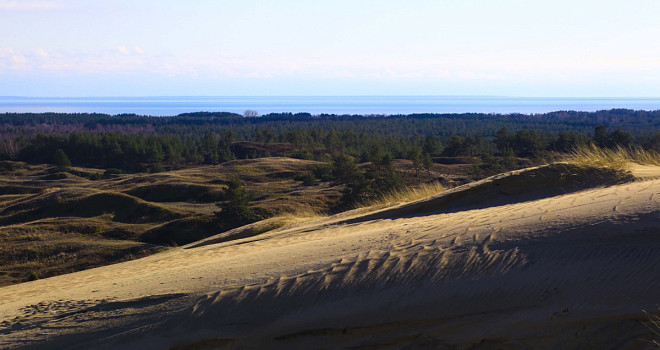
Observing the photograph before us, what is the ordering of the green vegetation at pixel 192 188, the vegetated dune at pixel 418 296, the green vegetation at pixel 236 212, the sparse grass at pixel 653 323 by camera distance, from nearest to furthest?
the sparse grass at pixel 653 323, the vegetated dune at pixel 418 296, the green vegetation at pixel 192 188, the green vegetation at pixel 236 212

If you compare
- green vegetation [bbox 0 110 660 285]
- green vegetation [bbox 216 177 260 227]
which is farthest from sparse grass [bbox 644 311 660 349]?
green vegetation [bbox 216 177 260 227]

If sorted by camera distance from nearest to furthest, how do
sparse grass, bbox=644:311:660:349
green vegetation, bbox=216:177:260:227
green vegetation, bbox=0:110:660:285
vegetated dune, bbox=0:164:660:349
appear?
sparse grass, bbox=644:311:660:349 → vegetated dune, bbox=0:164:660:349 → green vegetation, bbox=0:110:660:285 → green vegetation, bbox=216:177:260:227

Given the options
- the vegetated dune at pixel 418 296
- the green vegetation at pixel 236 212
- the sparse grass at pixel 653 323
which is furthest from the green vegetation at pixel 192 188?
the sparse grass at pixel 653 323

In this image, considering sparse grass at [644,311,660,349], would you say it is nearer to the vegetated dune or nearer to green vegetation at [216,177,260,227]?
the vegetated dune

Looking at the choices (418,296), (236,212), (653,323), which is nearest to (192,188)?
(236,212)

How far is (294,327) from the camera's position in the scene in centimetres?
527

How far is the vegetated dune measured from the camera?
4.71m

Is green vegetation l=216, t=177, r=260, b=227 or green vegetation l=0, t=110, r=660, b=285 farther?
green vegetation l=216, t=177, r=260, b=227

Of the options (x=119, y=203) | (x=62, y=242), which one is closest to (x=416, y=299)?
(x=62, y=242)

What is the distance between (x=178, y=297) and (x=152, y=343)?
81 centimetres

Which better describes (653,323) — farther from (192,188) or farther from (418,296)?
(192,188)

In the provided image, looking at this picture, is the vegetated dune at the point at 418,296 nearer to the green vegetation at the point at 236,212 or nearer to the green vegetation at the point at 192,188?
the green vegetation at the point at 192,188

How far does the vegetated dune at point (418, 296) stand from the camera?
4715 millimetres

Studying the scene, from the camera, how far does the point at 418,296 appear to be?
207 inches
